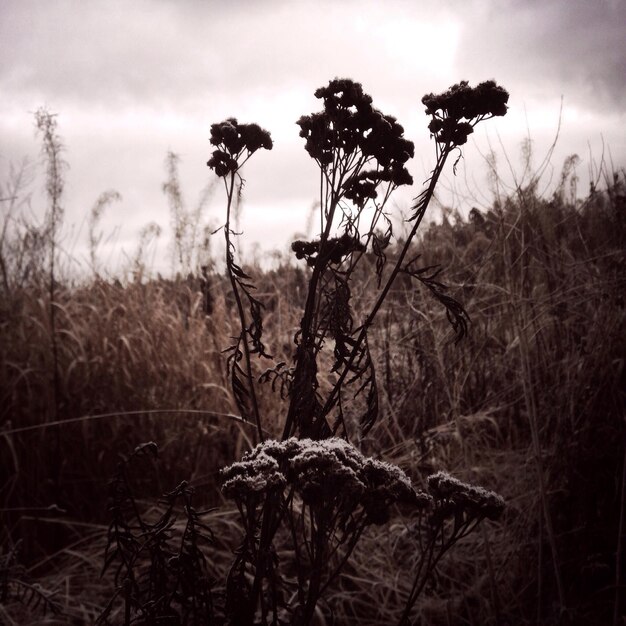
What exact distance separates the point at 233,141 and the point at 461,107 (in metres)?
0.71

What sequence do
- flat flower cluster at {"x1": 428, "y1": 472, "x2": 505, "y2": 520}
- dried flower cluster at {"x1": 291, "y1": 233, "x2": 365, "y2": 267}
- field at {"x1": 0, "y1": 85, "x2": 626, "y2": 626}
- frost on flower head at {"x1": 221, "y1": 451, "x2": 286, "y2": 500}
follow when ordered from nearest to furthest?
1. frost on flower head at {"x1": 221, "y1": 451, "x2": 286, "y2": 500}
2. flat flower cluster at {"x1": 428, "y1": 472, "x2": 505, "y2": 520}
3. dried flower cluster at {"x1": 291, "y1": 233, "x2": 365, "y2": 267}
4. field at {"x1": 0, "y1": 85, "x2": 626, "y2": 626}

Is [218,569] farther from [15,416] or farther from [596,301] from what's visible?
[596,301]

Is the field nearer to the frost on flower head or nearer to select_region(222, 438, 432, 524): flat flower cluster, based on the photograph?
select_region(222, 438, 432, 524): flat flower cluster

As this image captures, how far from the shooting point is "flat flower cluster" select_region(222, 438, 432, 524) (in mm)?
1294

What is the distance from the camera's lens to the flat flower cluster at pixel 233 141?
178 centimetres

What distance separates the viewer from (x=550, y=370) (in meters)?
3.29

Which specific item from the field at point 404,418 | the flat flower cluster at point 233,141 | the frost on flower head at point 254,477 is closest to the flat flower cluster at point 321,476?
the frost on flower head at point 254,477

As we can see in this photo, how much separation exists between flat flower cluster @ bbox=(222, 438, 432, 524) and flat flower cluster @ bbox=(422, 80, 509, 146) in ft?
3.10

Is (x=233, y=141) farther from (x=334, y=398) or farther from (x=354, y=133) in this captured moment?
(x=334, y=398)

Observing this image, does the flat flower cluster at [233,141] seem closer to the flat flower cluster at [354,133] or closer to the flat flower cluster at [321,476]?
the flat flower cluster at [354,133]

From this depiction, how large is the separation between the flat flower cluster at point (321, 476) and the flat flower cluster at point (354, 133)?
0.79 metres

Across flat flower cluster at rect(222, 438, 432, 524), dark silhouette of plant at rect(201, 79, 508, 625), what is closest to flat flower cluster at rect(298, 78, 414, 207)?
dark silhouette of plant at rect(201, 79, 508, 625)

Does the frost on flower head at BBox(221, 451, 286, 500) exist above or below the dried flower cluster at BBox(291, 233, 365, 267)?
A: below

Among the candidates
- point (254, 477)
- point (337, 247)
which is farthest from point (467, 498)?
point (337, 247)
